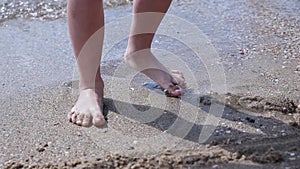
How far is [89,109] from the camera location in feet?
8.06

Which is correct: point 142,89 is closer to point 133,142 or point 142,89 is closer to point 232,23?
point 133,142

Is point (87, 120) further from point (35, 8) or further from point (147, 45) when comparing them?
point (35, 8)

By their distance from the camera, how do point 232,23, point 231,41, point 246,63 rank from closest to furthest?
point 246,63
point 231,41
point 232,23

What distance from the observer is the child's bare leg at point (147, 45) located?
8.75 ft

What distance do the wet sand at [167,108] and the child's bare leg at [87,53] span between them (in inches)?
2.3

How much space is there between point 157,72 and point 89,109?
410mm

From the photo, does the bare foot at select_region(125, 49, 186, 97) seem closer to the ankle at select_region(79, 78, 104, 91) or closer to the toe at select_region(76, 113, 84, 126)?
the ankle at select_region(79, 78, 104, 91)

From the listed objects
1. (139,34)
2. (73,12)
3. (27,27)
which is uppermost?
(73,12)

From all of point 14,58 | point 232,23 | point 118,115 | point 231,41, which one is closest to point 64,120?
point 118,115

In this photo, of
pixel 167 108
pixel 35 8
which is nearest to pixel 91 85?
pixel 167 108

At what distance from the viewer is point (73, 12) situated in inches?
95.0

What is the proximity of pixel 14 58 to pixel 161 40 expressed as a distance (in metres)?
0.80

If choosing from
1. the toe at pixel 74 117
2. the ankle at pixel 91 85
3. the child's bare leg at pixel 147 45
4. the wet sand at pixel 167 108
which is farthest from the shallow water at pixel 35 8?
the toe at pixel 74 117

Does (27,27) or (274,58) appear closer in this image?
(274,58)
